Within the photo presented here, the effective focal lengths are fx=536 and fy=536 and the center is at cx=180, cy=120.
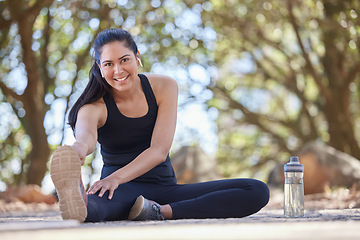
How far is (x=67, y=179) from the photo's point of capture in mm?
2264

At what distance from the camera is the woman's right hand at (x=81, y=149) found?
243 centimetres

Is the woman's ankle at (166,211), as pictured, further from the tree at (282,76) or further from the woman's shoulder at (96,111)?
the tree at (282,76)

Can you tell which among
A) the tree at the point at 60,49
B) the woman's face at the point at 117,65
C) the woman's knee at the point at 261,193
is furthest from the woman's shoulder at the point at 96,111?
the tree at the point at 60,49

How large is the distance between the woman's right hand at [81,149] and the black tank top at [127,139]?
1.34 feet

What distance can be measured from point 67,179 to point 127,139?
0.70 meters

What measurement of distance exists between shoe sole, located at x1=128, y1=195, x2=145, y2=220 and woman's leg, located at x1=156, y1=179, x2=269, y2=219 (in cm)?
16

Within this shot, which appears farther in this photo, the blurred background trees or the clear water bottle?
the blurred background trees

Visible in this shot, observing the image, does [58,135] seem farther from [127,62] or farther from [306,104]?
[127,62]

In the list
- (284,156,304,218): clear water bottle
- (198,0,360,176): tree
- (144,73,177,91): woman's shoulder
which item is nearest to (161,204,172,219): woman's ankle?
(284,156,304,218): clear water bottle

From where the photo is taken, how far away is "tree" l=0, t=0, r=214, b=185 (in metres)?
8.10

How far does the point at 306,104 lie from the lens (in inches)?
382

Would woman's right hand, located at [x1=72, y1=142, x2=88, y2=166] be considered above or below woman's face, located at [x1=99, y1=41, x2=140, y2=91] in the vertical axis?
below

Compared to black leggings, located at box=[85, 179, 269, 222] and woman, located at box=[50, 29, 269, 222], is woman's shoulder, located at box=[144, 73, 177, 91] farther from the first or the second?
black leggings, located at box=[85, 179, 269, 222]

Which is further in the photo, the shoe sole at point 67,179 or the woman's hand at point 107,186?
the woman's hand at point 107,186
